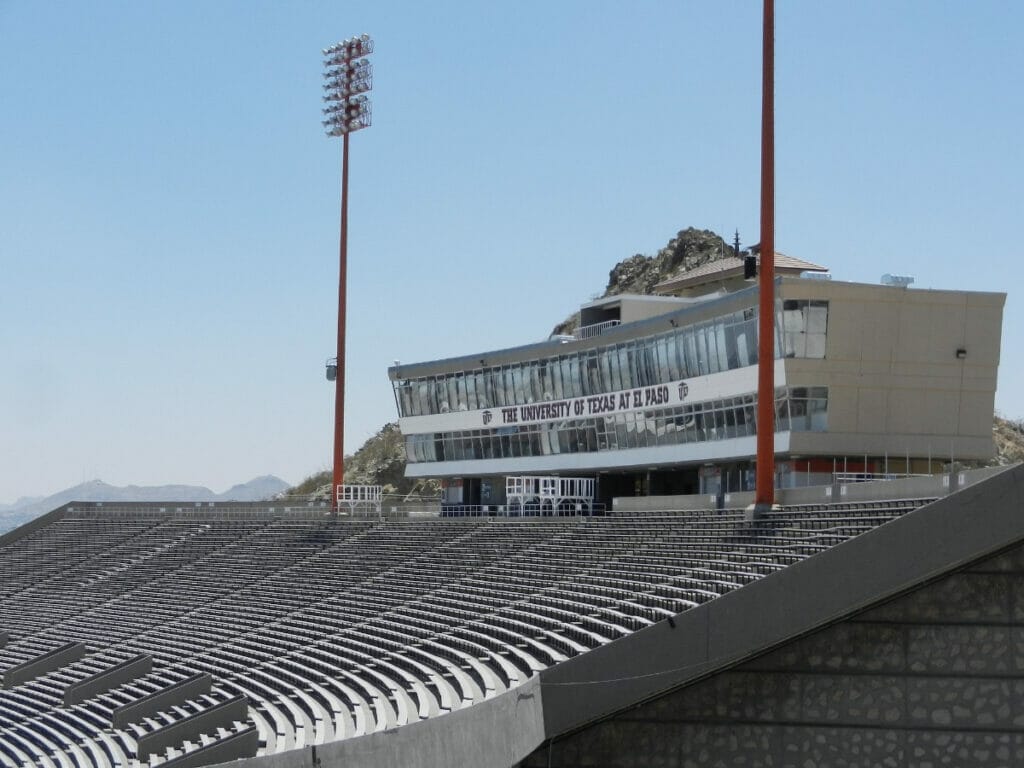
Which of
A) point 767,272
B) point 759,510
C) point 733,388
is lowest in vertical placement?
point 759,510

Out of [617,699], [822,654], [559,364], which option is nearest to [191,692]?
[617,699]

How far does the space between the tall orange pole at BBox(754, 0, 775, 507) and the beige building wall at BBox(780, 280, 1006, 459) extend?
5557mm

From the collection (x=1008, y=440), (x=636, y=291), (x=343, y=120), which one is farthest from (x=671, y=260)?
(x=343, y=120)

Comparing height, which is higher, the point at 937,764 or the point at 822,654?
the point at 822,654

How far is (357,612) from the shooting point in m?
29.0

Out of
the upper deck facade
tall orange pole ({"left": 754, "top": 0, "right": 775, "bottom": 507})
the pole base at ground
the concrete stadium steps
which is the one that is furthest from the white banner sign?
the pole base at ground

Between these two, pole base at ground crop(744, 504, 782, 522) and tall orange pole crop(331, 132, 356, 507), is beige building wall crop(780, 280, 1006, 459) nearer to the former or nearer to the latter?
pole base at ground crop(744, 504, 782, 522)

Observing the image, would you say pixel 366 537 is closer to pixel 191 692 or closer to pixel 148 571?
pixel 148 571

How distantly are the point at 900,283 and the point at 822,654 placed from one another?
57.7 feet

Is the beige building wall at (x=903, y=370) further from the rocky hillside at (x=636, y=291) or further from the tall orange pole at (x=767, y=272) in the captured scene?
the rocky hillside at (x=636, y=291)

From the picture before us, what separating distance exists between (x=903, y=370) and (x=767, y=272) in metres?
7.68

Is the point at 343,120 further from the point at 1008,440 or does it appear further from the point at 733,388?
the point at 1008,440

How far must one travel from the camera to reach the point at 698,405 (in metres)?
37.4

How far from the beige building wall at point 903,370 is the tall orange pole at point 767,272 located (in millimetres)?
5557
